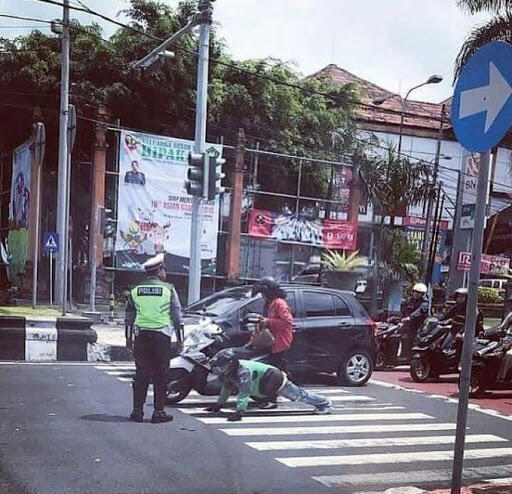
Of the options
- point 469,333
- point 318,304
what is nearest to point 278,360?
point 318,304

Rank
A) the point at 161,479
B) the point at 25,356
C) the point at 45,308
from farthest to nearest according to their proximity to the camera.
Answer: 1. the point at 25,356
2. the point at 45,308
3. the point at 161,479

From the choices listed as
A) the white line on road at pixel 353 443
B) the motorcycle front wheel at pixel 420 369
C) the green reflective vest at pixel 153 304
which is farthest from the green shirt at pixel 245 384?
the motorcycle front wheel at pixel 420 369

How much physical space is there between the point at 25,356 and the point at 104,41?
4.53 meters

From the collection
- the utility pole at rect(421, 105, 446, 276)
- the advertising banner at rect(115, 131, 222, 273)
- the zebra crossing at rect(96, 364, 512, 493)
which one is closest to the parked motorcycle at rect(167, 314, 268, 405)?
the zebra crossing at rect(96, 364, 512, 493)

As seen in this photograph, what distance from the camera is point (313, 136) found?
521 centimetres

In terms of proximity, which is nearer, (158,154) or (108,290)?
(108,290)

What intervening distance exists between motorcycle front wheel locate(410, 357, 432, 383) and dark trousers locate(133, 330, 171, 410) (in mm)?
4645

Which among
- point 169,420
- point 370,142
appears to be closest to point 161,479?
point 169,420

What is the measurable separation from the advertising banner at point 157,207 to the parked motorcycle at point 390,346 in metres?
2.67

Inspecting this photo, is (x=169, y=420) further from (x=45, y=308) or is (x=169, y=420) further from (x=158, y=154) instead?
(x=158, y=154)

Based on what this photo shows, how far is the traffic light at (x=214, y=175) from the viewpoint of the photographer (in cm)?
529

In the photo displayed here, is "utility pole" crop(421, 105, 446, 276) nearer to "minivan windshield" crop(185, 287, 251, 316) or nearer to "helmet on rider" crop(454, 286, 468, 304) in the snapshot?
"helmet on rider" crop(454, 286, 468, 304)

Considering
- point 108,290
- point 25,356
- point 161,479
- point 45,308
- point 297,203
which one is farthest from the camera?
point 25,356

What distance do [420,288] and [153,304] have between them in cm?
255
